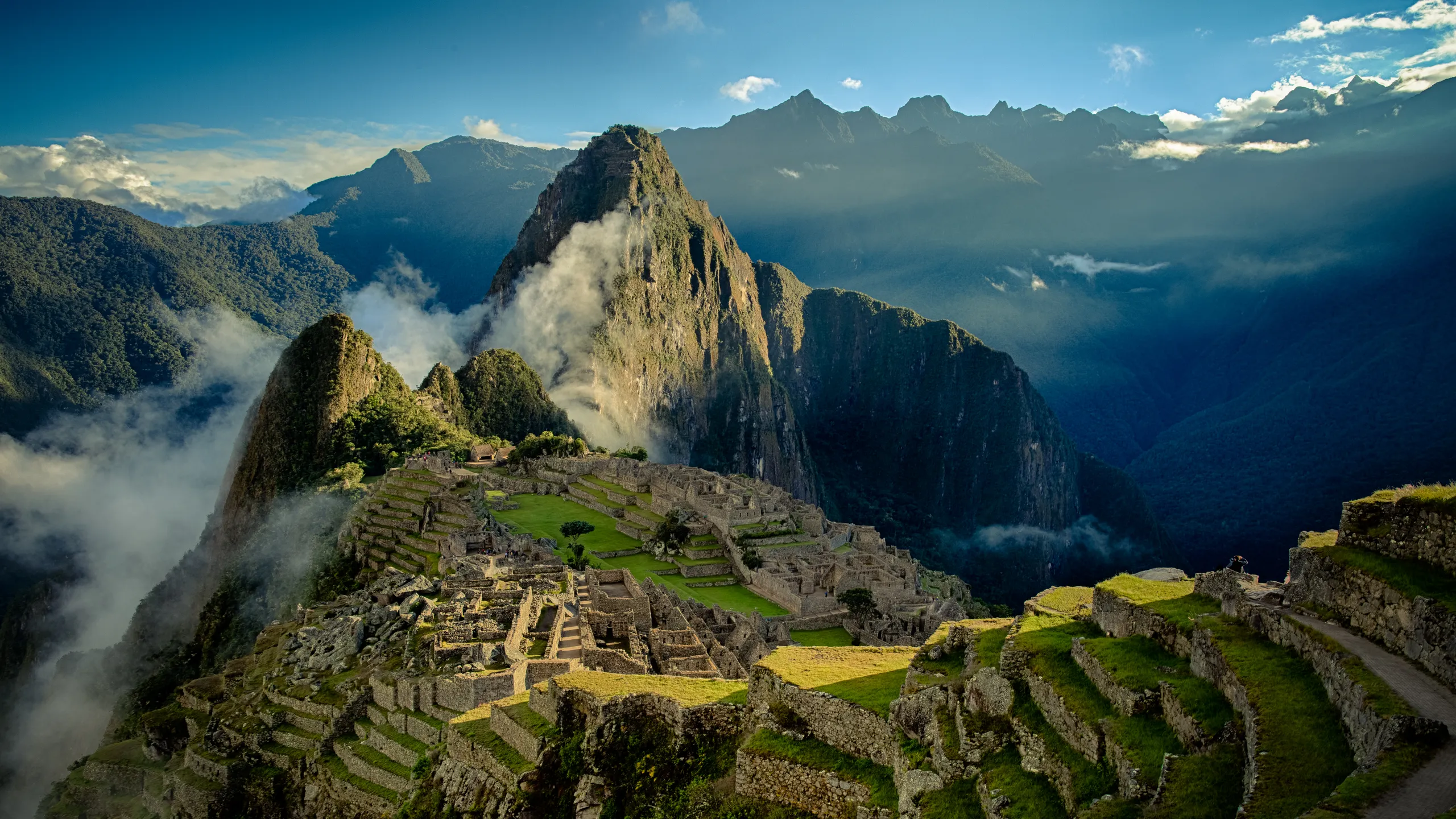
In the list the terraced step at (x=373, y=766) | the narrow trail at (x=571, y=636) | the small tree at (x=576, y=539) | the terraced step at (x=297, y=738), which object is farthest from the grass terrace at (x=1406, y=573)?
the small tree at (x=576, y=539)

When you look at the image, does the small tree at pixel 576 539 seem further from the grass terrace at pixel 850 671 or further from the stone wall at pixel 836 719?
the stone wall at pixel 836 719

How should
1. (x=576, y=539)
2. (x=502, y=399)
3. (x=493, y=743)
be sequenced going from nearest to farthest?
(x=493, y=743), (x=576, y=539), (x=502, y=399)

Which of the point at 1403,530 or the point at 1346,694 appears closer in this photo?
the point at 1346,694

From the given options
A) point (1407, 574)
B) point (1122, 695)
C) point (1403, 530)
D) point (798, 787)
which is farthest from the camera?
point (798, 787)

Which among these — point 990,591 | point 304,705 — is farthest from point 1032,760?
point 990,591

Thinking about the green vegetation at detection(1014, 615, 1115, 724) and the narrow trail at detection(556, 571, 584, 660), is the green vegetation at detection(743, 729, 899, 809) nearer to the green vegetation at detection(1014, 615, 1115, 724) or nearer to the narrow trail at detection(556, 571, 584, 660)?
the green vegetation at detection(1014, 615, 1115, 724)

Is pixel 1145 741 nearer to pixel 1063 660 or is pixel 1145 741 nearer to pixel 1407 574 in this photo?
pixel 1063 660

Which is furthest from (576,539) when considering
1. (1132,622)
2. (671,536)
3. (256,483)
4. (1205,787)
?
(1205,787)

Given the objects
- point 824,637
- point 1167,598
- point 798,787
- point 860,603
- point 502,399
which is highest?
point 1167,598

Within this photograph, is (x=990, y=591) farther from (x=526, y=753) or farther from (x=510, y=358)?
(x=526, y=753)
